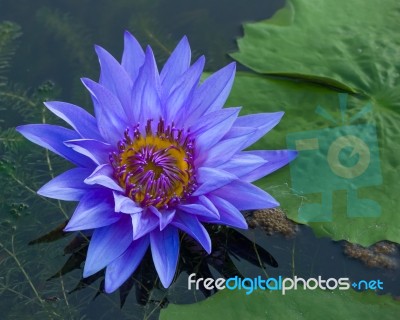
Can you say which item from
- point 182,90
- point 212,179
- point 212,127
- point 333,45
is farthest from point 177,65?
point 333,45

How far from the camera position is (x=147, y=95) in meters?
2.47

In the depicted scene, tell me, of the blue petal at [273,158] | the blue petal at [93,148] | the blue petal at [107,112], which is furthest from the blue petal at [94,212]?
the blue petal at [273,158]

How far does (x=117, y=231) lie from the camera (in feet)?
7.83

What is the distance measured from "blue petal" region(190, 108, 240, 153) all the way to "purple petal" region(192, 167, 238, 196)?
13 centimetres

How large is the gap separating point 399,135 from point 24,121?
1.84 m

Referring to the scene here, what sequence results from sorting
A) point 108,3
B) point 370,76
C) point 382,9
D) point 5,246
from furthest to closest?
point 108,3, point 382,9, point 370,76, point 5,246

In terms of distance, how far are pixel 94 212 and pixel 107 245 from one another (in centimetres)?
14

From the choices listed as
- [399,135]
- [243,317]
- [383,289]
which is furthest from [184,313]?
[399,135]

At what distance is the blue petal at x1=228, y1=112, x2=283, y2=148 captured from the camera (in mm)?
2578

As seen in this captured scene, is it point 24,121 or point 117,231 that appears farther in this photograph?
point 24,121

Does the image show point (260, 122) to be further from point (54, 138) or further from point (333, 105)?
point (54, 138)

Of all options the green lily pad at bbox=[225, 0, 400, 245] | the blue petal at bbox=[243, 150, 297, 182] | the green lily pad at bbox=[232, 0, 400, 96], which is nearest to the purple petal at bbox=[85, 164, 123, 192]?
the blue petal at bbox=[243, 150, 297, 182]

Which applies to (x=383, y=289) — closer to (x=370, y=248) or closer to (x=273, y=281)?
(x=370, y=248)

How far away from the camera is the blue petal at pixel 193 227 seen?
2.32 m
